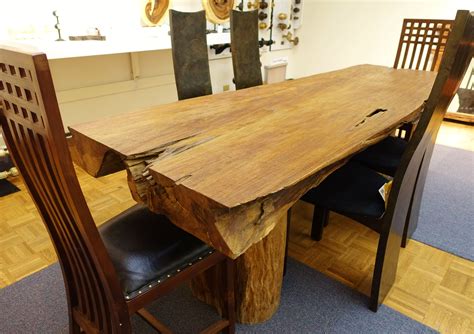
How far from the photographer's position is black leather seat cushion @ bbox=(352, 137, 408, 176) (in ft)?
5.54

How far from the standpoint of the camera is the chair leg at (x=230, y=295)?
3.68ft

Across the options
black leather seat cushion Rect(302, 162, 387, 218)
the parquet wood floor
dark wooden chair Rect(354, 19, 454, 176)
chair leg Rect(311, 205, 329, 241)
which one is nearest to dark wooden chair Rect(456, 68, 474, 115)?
dark wooden chair Rect(354, 19, 454, 176)

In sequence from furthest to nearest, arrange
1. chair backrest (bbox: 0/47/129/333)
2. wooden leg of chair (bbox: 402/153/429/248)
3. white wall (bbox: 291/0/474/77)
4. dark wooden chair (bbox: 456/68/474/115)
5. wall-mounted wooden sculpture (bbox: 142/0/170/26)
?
white wall (bbox: 291/0/474/77) < dark wooden chair (bbox: 456/68/474/115) < wall-mounted wooden sculpture (bbox: 142/0/170/26) < wooden leg of chair (bbox: 402/153/429/248) < chair backrest (bbox: 0/47/129/333)

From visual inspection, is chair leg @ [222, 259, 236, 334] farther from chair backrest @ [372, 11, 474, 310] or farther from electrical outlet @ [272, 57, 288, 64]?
electrical outlet @ [272, 57, 288, 64]

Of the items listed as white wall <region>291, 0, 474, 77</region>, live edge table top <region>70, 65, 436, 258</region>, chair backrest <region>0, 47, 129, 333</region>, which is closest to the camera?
chair backrest <region>0, 47, 129, 333</region>

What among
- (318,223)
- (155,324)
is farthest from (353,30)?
(155,324)

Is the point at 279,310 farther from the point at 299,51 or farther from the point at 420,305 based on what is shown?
the point at 299,51

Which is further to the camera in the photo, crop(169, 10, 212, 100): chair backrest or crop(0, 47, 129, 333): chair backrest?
crop(169, 10, 212, 100): chair backrest

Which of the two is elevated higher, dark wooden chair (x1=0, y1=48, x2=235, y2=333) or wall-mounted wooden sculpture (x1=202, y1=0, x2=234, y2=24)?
wall-mounted wooden sculpture (x1=202, y1=0, x2=234, y2=24)

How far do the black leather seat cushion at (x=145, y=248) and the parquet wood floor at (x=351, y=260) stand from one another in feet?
2.65

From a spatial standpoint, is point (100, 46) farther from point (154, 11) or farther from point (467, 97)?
point (467, 97)

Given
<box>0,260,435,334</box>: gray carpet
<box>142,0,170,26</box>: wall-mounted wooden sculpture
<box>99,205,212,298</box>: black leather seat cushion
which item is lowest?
<box>0,260,435,334</box>: gray carpet

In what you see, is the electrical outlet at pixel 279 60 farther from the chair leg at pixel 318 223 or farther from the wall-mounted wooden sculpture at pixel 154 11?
the chair leg at pixel 318 223

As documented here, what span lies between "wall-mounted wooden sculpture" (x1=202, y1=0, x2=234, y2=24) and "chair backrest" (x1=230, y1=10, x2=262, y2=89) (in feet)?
3.55
